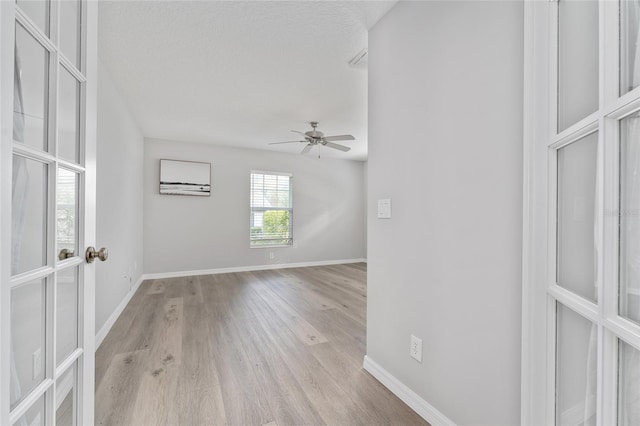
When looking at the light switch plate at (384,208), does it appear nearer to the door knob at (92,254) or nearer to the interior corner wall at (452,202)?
the interior corner wall at (452,202)

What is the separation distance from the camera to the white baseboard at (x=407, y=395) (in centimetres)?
133

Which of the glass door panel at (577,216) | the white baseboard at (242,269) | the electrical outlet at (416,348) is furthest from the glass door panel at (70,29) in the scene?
the white baseboard at (242,269)

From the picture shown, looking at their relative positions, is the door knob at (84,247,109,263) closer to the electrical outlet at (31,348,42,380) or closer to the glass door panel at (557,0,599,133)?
the electrical outlet at (31,348,42,380)

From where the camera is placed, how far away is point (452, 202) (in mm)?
1264

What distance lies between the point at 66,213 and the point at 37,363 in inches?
18.5

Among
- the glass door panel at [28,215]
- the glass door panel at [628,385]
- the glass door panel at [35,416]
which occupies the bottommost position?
the glass door panel at [35,416]

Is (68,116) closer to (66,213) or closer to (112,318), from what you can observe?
(66,213)

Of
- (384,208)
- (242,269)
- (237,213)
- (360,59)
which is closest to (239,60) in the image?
(360,59)

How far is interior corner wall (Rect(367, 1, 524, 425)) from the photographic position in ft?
3.38

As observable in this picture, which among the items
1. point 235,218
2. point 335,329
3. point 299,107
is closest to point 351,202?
point 235,218

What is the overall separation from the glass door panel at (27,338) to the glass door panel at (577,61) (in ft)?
5.05

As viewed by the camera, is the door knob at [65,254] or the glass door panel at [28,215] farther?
the door knob at [65,254]

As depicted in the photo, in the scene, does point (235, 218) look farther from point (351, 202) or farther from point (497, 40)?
point (497, 40)

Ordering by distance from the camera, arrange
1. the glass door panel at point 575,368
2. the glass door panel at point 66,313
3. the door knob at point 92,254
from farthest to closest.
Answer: the door knob at point 92,254
the glass door panel at point 66,313
the glass door panel at point 575,368
